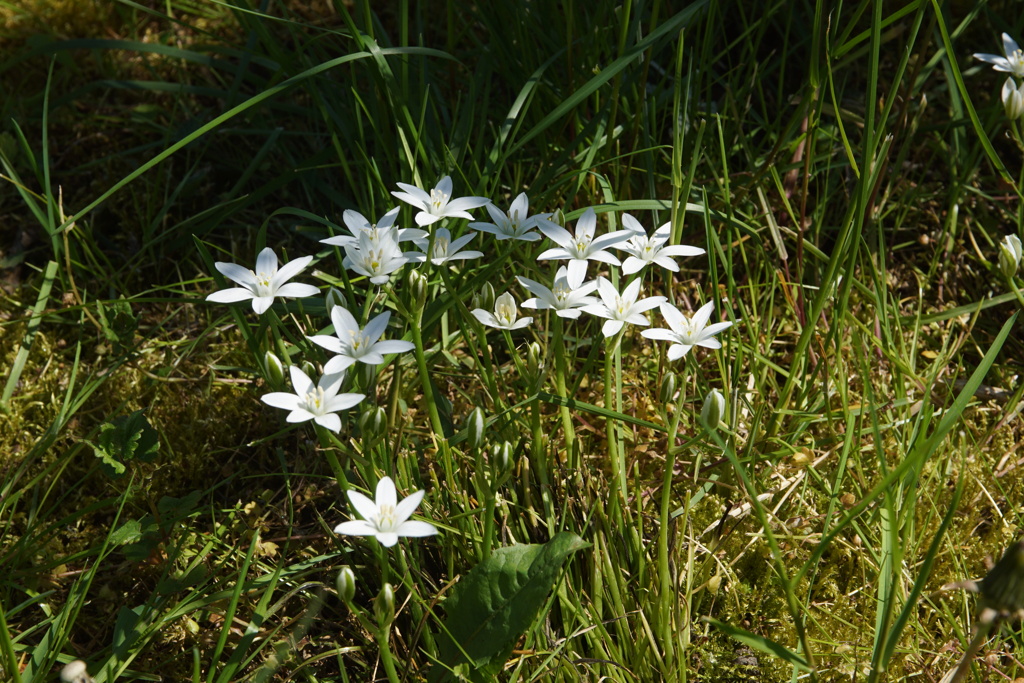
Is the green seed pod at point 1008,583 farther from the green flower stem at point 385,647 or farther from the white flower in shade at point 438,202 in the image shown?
the white flower in shade at point 438,202

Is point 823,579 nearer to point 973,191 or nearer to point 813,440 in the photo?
point 813,440

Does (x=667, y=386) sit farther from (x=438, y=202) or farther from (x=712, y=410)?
(x=438, y=202)

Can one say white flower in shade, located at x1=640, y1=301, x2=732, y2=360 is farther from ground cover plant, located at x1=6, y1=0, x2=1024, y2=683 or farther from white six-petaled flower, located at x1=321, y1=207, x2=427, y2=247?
white six-petaled flower, located at x1=321, y1=207, x2=427, y2=247

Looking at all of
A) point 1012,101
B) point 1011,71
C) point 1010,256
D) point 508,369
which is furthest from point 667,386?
point 1011,71

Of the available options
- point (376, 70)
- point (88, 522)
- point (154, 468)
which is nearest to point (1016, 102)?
point (376, 70)

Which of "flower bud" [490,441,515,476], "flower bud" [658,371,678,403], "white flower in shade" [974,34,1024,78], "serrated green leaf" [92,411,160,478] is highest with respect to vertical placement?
"white flower in shade" [974,34,1024,78]

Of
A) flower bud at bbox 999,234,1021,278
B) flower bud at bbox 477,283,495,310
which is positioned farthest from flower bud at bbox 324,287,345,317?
flower bud at bbox 999,234,1021,278
